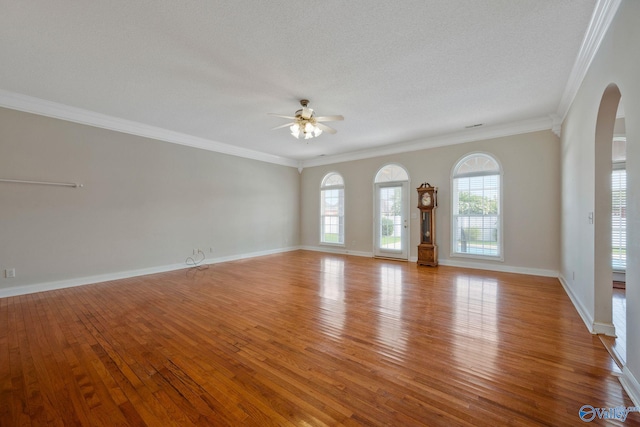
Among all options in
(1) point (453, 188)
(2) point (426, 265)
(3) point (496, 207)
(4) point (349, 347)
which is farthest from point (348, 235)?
(4) point (349, 347)

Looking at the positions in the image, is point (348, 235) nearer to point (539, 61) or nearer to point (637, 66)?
point (539, 61)

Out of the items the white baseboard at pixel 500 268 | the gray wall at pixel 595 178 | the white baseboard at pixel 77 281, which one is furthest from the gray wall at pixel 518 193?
the white baseboard at pixel 77 281

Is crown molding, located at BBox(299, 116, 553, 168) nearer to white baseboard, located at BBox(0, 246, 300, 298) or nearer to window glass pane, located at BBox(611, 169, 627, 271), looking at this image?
window glass pane, located at BBox(611, 169, 627, 271)

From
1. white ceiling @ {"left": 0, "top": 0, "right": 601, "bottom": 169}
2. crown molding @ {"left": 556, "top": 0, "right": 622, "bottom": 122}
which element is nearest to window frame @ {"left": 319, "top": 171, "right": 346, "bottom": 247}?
white ceiling @ {"left": 0, "top": 0, "right": 601, "bottom": 169}

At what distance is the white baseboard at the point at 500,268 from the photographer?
15.7ft

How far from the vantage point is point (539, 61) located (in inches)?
115

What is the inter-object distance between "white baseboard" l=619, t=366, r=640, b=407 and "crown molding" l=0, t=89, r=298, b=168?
23.0 ft

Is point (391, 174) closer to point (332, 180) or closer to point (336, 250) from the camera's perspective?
point (332, 180)

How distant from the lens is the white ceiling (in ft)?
7.32

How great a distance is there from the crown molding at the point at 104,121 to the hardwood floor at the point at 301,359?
2.83 m


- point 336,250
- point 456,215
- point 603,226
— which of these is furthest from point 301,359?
point 336,250

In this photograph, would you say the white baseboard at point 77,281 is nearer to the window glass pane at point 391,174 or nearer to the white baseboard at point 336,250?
the white baseboard at point 336,250

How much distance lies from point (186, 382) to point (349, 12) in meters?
3.21

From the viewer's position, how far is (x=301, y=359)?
2125mm
